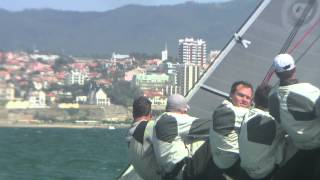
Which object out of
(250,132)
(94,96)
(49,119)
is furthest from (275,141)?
(49,119)

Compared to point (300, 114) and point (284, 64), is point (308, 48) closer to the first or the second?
point (284, 64)

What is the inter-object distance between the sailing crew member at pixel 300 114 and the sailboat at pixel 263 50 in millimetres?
3108

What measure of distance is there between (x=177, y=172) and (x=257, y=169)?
2.71 feet

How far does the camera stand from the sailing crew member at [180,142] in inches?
229

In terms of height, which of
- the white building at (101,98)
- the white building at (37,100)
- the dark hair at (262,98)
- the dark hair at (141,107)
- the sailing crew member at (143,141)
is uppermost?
the dark hair at (262,98)

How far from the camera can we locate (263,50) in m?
8.46

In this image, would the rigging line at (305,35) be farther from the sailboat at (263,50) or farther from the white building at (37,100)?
the white building at (37,100)

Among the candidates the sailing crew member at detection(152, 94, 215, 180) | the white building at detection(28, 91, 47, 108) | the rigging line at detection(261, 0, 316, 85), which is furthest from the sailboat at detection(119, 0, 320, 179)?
the white building at detection(28, 91, 47, 108)

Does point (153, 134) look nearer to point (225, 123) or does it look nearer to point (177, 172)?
point (177, 172)

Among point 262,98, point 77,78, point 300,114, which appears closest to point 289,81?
point 300,114

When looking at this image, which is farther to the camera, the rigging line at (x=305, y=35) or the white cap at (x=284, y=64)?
the rigging line at (x=305, y=35)

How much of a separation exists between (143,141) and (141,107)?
26 cm

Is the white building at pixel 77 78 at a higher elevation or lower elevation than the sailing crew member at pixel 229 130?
lower

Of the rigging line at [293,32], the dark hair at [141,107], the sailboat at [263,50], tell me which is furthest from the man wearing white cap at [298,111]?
the sailboat at [263,50]
